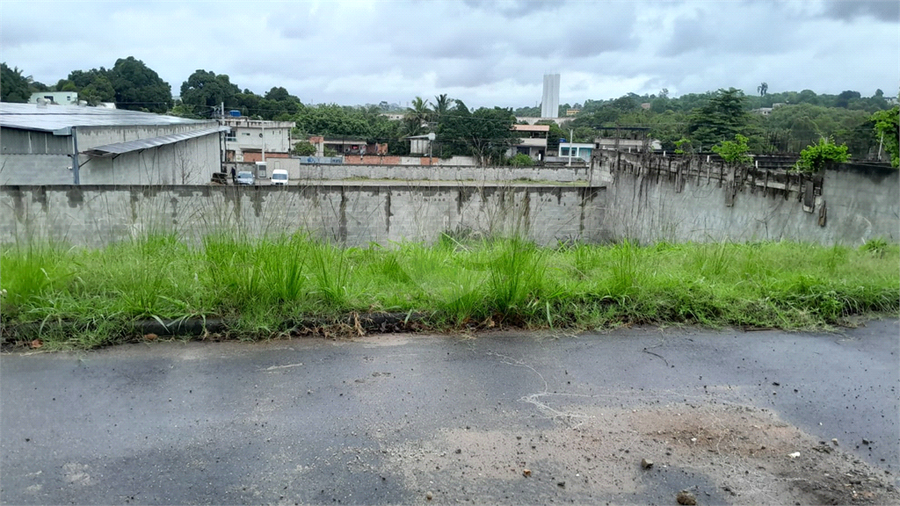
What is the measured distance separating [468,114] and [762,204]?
4852 centimetres

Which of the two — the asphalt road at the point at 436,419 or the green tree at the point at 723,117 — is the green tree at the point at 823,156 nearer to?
the asphalt road at the point at 436,419

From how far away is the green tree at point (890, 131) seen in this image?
10984 millimetres

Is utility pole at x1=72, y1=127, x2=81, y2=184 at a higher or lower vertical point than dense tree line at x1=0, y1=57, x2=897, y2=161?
lower

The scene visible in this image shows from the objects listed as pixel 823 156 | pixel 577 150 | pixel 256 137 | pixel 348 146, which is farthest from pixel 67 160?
pixel 348 146

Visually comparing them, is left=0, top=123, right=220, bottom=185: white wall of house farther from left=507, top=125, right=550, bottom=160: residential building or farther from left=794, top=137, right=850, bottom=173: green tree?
left=507, top=125, right=550, bottom=160: residential building

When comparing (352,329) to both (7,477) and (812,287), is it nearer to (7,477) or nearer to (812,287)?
(7,477)

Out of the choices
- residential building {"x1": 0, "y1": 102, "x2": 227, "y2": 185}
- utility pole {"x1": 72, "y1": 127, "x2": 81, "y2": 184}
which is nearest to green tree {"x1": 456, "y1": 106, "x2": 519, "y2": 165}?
residential building {"x1": 0, "y1": 102, "x2": 227, "y2": 185}

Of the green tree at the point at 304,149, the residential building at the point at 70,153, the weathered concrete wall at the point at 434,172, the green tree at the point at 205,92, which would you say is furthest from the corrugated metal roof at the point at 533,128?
the residential building at the point at 70,153

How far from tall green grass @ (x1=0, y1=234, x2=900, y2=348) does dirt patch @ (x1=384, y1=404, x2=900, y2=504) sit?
1.45 m

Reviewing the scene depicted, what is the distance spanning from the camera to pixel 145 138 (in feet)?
76.6

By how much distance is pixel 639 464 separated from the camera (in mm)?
2736

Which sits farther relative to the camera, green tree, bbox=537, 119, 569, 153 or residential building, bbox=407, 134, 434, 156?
green tree, bbox=537, 119, 569, 153

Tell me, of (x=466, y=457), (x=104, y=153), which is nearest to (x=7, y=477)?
(x=466, y=457)

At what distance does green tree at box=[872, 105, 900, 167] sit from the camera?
36.0 ft
